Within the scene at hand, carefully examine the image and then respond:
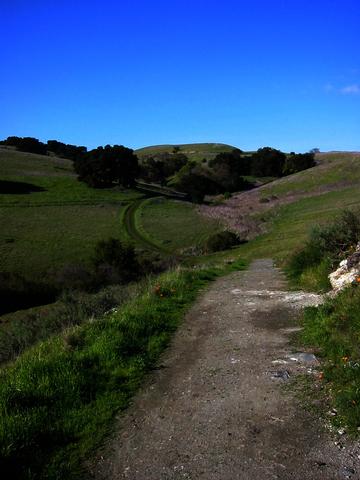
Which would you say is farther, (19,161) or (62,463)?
(19,161)

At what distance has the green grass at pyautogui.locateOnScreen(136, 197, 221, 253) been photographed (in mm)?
52406

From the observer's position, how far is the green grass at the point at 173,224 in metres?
52.4

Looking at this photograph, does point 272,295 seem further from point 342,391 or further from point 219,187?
point 219,187

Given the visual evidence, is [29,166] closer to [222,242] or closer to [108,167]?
[108,167]

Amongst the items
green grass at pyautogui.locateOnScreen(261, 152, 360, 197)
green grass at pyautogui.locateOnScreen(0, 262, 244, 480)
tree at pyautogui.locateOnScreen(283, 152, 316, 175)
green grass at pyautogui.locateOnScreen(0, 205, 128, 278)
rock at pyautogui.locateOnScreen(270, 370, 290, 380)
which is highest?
tree at pyautogui.locateOnScreen(283, 152, 316, 175)

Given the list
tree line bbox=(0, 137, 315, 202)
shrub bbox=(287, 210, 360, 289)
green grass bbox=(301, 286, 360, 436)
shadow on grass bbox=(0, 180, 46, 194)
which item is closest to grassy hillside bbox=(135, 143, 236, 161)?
tree line bbox=(0, 137, 315, 202)

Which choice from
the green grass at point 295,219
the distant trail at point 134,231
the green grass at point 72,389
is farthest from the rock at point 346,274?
the distant trail at point 134,231

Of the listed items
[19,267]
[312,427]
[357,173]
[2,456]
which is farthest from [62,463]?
[357,173]

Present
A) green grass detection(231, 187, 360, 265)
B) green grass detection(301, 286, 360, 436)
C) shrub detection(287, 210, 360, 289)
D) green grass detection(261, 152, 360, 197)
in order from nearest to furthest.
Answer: green grass detection(301, 286, 360, 436)
shrub detection(287, 210, 360, 289)
green grass detection(231, 187, 360, 265)
green grass detection(261, 152, 360, 197)

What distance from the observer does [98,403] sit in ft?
22.7

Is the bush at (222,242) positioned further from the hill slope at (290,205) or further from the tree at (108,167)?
the tree at (108,167)

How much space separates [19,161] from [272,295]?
301ft

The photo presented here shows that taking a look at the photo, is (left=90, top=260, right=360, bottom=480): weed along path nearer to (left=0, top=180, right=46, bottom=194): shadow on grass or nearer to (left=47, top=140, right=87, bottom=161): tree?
(left=0, top=180, right=46, bottom=194): shadow on grass

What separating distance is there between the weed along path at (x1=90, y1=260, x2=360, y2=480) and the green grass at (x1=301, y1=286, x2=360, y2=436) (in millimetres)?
330
